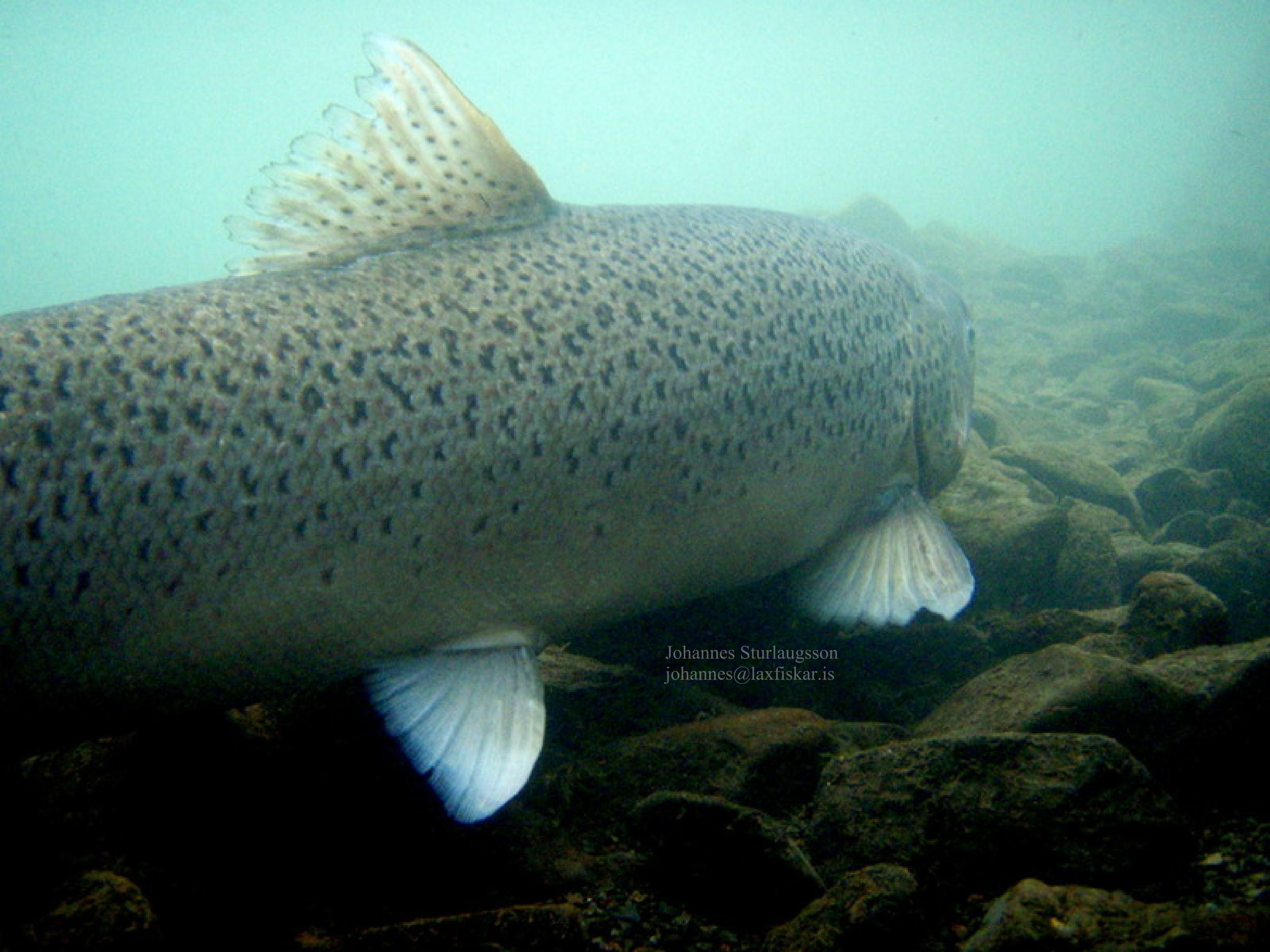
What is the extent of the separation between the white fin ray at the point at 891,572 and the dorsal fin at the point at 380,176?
2199mm

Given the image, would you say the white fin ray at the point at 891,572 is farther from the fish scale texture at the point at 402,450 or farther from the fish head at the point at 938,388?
the fish head at the point at 938,388

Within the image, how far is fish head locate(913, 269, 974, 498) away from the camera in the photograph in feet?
11.7

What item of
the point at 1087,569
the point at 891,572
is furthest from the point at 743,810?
the point at 1087,569

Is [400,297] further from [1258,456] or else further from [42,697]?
[1258,456]

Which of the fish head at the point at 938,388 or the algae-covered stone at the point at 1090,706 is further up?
the fish head at the point at 938,388

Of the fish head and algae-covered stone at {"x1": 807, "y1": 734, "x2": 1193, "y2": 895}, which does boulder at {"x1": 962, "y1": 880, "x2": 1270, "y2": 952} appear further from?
the fish head

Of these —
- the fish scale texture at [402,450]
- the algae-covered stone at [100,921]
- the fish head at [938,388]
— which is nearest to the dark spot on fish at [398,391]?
the fish scale texture at [402,450]

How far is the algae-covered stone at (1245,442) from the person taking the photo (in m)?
5.99

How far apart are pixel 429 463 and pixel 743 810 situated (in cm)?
132

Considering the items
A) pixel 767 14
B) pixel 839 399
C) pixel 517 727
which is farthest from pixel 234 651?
pixel 767 14

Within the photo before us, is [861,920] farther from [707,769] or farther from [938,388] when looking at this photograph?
[938,388]

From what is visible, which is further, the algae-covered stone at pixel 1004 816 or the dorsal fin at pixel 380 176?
the dorsal fin at pixel 380 176

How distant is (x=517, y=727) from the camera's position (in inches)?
83.0

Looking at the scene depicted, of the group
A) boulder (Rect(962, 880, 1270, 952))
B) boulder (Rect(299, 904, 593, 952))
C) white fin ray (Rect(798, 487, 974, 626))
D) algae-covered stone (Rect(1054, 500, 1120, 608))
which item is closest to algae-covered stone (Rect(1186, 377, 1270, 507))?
algae-covered stone (Rect(1054, 500, 1120, 608))
